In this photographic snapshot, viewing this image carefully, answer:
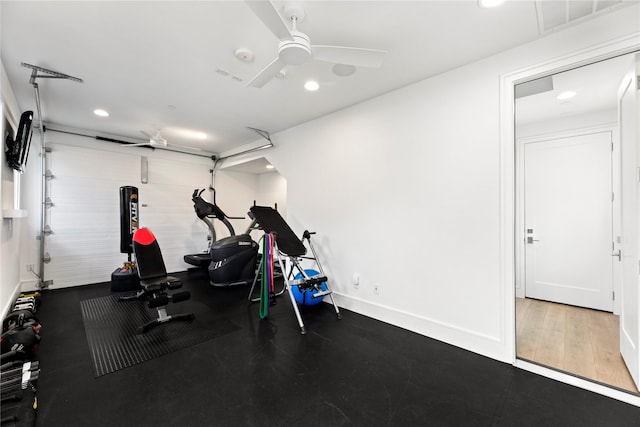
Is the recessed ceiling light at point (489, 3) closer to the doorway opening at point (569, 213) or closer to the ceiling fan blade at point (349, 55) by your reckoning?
the ceiling fan blade at point (349, 55)

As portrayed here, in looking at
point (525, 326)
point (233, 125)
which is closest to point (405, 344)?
point (525, 326)

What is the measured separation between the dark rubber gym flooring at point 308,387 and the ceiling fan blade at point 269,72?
2.46m

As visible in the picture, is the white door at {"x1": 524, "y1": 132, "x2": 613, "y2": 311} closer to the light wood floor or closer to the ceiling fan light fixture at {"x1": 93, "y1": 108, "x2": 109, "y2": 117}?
the light wood floor

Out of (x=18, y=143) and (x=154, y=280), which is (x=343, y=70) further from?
(x=18, y=143)

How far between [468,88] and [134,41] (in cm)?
319

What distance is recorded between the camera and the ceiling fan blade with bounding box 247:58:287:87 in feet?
6.27

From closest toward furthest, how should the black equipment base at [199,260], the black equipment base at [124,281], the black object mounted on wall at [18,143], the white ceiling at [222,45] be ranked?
the white ceiling at [222,45], the black object mounted on wall at [18,143], the black equipment base at [124,281], the black equipment base at [199,260]

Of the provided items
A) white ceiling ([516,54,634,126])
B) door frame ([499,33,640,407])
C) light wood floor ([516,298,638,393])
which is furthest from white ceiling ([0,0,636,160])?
light wood floor ([516,298,638,393])

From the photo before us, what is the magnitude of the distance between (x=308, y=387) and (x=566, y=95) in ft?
14.1

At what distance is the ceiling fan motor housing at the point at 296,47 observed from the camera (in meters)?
1.71

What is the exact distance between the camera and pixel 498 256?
2424mm

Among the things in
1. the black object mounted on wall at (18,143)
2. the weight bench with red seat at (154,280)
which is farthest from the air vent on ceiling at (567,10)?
the black object mounted on wall at (18,143)

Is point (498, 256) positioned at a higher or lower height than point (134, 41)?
lower

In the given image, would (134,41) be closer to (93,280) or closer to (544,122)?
(93,280)
